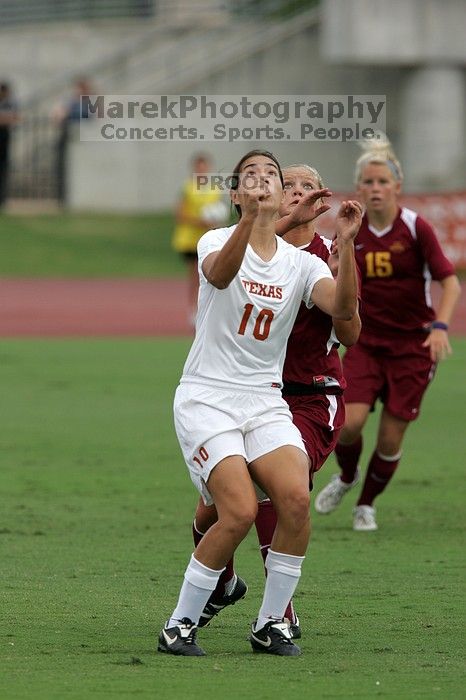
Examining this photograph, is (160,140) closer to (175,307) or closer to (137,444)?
(175,307)

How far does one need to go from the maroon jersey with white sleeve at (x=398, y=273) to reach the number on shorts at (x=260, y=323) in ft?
10.7

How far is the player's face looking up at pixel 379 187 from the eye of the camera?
29.4 feet

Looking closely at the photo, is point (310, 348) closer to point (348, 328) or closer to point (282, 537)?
point (348, 328)

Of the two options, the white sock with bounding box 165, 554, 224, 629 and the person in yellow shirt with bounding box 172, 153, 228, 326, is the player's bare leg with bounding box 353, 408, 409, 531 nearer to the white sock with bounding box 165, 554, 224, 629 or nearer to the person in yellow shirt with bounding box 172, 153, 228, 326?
the white sock with bounding box 165, 554, 224, 629

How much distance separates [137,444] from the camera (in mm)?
12086

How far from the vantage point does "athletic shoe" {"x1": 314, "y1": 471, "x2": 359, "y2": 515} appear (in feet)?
30.9

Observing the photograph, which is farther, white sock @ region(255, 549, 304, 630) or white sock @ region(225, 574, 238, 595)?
white sock @ region(225, 574, 238, 595)

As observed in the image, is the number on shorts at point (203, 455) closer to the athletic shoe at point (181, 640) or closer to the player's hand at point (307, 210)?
the athletic shoe at point (181, 640)

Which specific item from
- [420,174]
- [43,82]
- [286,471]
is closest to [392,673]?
[286,471]

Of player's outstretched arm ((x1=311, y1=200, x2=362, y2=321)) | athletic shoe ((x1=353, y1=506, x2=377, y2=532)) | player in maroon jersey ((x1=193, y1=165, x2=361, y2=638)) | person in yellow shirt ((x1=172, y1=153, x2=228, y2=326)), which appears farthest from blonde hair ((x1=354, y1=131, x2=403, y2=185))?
person in yellow shirt ((x1=172, y1=153, x2=228, y2=326))

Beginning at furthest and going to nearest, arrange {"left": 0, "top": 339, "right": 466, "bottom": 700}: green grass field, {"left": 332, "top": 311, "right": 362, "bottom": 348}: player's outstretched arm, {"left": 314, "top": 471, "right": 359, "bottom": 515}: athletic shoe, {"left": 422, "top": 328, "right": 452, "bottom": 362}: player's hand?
{"left": 314, "top": 471, "right": 359, "bottom": 515}: athletic shoe < {"left": 422, "top": 328, "right": 452, "bottom": 362}: player's hand < {"left": 332, "top": 311, "right": 362, "bottom": 348}: player's outstretched arm < {"left": 0, "top": 339, "right": 466, "bottom": 700}: green grass field

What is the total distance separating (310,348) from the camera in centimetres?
649

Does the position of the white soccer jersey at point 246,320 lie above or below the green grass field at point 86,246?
above

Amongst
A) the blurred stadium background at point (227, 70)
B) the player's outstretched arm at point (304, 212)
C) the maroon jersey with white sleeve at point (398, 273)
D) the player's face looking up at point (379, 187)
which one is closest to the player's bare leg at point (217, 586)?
the player's outstretched arm at point (304, 212)
